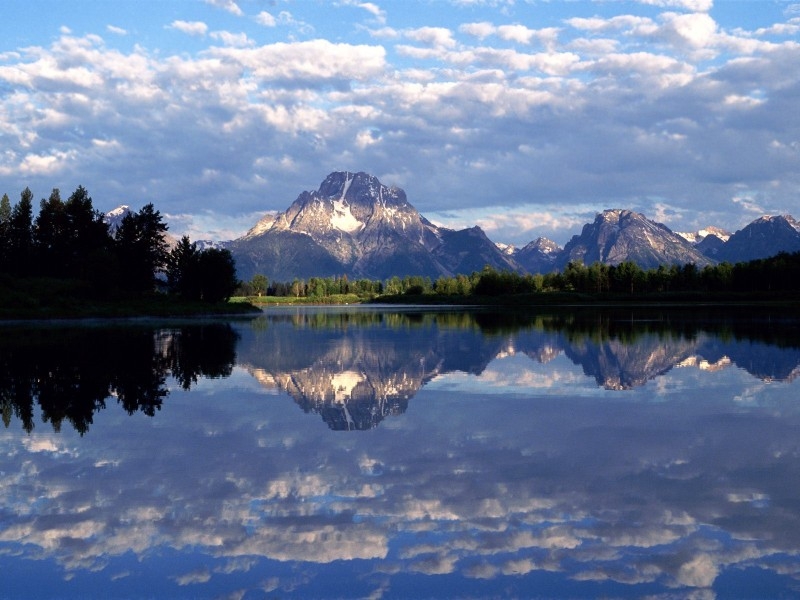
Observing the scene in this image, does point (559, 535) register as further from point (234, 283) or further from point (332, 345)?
point (234, 283)

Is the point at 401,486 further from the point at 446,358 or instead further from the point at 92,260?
the point at 92,260

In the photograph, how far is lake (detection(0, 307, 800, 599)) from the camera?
10117mm

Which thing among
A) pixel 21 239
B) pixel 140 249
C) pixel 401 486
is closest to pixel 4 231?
pixel 21 239

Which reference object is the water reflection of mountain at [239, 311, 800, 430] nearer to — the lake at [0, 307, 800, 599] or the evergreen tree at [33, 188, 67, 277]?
the lake at [0, 307, 800, 599]

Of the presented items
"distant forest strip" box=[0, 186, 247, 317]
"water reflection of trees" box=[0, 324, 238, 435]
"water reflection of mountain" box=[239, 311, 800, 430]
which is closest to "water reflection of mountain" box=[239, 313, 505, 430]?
"water reflection of mountain" box=[239, 311, 800, 430]

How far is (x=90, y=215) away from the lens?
433 ft

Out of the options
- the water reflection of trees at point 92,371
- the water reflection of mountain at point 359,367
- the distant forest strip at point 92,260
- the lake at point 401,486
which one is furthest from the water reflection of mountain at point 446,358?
the distant forest strip at point 92,260

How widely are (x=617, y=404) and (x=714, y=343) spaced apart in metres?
28.7

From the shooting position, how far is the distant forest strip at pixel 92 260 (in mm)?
110938

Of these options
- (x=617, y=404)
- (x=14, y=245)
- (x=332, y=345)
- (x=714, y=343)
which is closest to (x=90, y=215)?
(x=14, y=245)

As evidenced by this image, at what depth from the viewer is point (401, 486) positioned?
14633mm

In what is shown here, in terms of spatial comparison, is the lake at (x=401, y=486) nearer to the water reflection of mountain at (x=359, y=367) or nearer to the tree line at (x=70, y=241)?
the water reflection of mountain at (x=359, y=367)

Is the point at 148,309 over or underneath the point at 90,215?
underneath

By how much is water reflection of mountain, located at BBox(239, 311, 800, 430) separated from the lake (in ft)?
1.34
